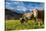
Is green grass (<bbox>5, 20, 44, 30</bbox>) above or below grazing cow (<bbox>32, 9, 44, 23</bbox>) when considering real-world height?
below

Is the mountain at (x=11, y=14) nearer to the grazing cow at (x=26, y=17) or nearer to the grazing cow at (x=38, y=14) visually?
the grazing cow at (x=26, y=17)

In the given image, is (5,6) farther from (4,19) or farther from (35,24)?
(35,24)

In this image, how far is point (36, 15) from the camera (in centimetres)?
107

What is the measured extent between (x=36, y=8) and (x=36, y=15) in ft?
0.28

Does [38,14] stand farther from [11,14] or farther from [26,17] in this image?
[11,14]

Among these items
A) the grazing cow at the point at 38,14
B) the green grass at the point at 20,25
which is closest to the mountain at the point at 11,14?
the green grass at the point at 20,25

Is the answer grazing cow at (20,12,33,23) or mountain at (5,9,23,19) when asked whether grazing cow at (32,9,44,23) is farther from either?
mountain at (5,9,23,19)

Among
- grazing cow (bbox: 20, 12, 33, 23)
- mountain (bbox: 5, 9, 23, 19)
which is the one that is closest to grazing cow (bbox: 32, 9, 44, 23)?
grazing cow (bbox: 20, 12, 33, 23)

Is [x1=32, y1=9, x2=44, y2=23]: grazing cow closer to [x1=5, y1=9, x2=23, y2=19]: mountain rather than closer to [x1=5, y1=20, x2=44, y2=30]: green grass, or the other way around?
[x1=5, y1=20, x2=44, y2=30]: green grass

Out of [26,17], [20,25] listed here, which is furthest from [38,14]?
[20,25]

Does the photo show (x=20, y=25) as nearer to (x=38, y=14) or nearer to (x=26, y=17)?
(x=26, y=17)

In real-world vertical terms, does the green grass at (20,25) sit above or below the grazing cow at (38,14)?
below

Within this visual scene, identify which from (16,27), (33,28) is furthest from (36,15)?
(16,27)

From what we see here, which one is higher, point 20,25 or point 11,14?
point 11,14
